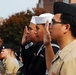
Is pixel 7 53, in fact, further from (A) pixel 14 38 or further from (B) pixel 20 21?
(B) pixel 20 21

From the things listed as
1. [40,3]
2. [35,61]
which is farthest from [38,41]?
[40,3]

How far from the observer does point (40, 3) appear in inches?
2490

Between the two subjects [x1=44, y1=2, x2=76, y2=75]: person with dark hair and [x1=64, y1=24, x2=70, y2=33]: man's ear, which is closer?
[x1=44, y1=2, x2=76, y2=75]: person with dark hair

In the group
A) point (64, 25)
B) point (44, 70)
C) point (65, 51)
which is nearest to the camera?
point (65, 51)

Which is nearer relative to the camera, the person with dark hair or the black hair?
the person with dark hair

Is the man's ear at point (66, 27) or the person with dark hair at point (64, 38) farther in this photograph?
the man's ear at point (66, 27)

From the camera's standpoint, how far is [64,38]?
3098 millimetres

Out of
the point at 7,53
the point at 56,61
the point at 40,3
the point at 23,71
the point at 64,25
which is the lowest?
the point at 40,3

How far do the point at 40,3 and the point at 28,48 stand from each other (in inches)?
2289

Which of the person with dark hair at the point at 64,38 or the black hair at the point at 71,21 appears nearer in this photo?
the person with dark hair at the point at 64,38

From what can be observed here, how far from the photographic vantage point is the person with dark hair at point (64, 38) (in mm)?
2717

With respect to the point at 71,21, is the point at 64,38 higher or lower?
lower

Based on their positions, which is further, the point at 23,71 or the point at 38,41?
the point at 23,71

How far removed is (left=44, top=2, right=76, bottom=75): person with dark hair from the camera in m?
2.72
